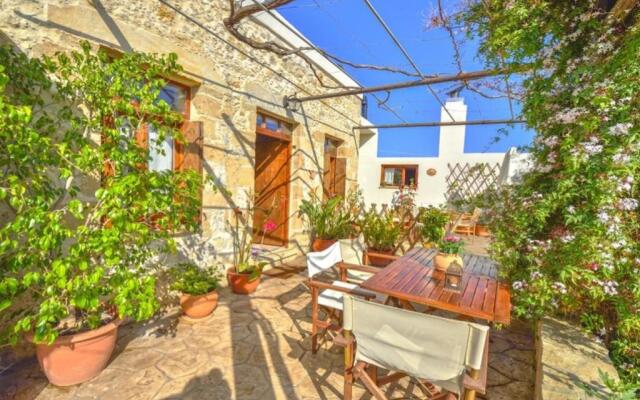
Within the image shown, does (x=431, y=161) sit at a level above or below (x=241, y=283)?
above

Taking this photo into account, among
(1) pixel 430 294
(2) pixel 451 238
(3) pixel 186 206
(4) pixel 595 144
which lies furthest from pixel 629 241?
(3) pixel 186 206

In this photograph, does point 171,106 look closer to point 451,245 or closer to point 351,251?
point 351,251

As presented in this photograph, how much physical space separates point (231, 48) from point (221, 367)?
3.37 m

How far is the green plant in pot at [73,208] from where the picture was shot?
1.43 metres

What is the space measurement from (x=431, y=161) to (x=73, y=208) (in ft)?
27.3

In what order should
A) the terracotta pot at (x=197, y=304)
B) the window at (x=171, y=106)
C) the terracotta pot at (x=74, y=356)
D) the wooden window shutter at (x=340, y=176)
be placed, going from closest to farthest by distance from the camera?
1. the terracotta pot at (x=74, y=356)
2. the terracotta pot at (x=197, y=304)
3. the window at (x=171, y=106)
4. the wooden window shutter at (x=340, y=176)

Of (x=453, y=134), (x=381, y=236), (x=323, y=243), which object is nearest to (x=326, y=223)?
(x=323, y=243)

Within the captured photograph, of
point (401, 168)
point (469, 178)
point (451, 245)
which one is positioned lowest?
point (451, 245)

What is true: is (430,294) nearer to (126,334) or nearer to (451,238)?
(451,238)

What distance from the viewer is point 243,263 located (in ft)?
11.7

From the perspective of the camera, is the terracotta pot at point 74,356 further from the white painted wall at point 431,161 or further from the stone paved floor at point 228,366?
the white painted wall at point 431,161

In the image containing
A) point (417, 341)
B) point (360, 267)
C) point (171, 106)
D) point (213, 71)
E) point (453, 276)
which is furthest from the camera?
point (213, 71)

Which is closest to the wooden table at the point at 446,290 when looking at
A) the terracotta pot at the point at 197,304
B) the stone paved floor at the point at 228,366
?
the stone paved floor at the point at 228,366

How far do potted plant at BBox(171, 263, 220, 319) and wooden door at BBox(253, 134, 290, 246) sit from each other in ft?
6.70
